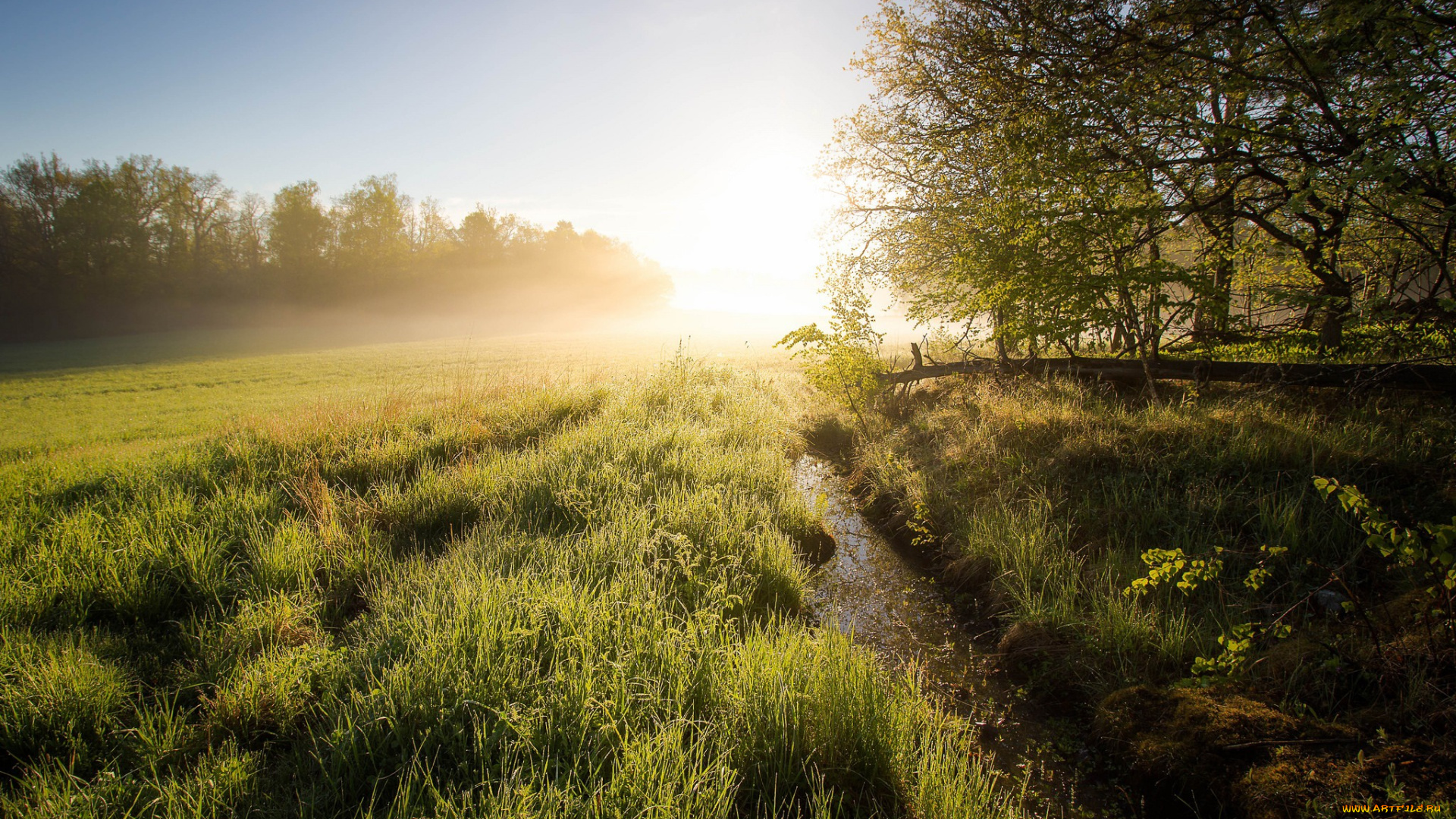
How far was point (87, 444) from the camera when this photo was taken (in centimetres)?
959

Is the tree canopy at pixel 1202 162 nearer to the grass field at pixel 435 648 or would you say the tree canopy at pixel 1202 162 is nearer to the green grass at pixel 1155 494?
the green grass at pixel 1155 494

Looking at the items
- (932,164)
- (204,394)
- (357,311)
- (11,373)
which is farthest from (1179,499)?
(357,311)

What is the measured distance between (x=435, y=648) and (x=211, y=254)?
6697 centimetres

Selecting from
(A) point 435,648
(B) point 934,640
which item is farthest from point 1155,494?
(A) point 435,648

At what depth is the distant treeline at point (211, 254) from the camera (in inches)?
1537

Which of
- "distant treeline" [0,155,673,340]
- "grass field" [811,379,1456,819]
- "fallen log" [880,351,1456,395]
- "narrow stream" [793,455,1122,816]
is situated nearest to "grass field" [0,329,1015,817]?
"narrow stream" [793,455,1122,816]

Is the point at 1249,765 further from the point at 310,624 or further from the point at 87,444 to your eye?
the point at 87,444

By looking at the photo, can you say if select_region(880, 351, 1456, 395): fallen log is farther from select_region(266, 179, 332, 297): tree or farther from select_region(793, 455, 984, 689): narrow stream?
select_region(266, 179, 332, 297): tree

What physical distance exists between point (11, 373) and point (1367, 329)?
135ft

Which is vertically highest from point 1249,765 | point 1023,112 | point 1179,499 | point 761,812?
point 1023,112

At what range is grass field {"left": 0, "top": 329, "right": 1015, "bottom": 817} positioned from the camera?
7.55ft

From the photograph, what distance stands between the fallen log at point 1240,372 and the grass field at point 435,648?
18.2 ft

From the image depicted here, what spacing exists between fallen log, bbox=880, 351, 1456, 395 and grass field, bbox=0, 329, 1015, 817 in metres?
5.54

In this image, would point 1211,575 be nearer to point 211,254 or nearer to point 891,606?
point 891,606
